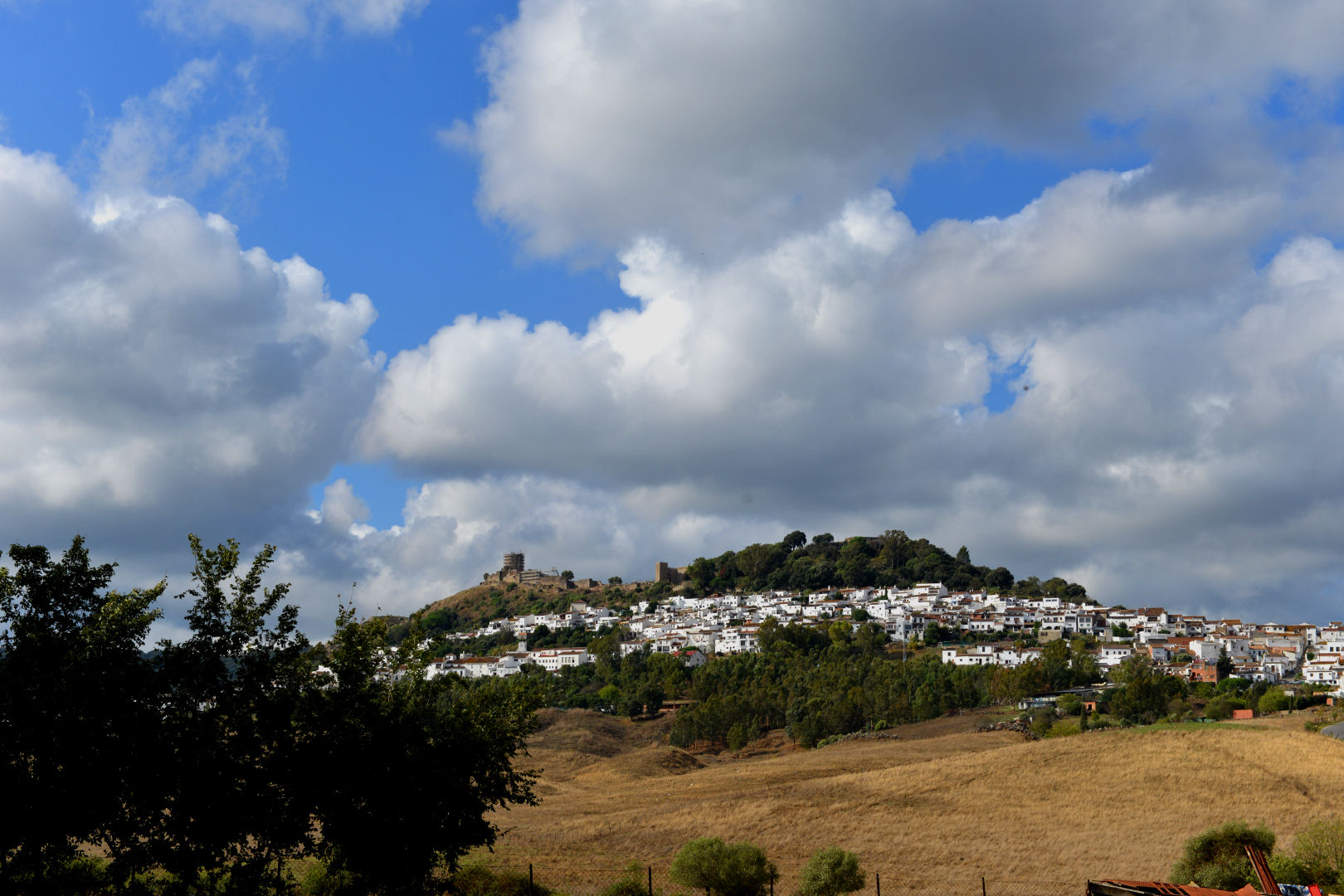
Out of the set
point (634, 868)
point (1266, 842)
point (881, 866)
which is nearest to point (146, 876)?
point (634, 868)

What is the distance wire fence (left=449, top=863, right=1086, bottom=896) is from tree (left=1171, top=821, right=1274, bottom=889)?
10.2 feet

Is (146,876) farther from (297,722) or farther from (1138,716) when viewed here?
(1138,716)

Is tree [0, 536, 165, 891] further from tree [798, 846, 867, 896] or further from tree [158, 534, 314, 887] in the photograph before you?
tree [798, 846, 867, 896]

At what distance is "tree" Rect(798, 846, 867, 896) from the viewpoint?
29.2 metres

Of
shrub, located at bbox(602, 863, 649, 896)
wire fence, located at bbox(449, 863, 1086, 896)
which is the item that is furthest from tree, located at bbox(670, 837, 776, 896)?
shrub, located at bbox(602, 863, 649, 896)

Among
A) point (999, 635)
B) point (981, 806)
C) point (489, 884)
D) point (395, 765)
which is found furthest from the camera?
point (999, 635)

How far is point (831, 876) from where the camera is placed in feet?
95.9

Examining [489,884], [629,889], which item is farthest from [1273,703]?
[489,884]

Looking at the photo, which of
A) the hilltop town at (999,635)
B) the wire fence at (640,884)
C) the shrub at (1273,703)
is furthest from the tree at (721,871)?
the hilltop town at (999,635)

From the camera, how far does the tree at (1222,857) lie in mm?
28016

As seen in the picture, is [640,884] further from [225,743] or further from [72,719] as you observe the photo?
[72,719]

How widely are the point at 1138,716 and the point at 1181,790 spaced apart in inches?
1756

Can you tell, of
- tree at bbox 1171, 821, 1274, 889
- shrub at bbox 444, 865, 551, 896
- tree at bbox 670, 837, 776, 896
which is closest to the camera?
shrub at bbox 444, 865, 551, 896

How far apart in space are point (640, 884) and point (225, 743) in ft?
42.5
